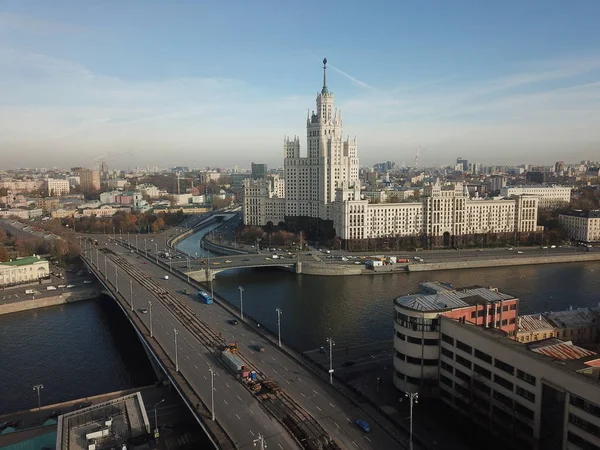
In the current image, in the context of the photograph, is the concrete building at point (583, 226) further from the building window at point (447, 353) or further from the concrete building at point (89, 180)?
the concrete building at point (89, 180)

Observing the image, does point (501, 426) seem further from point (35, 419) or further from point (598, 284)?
point (598, 284)

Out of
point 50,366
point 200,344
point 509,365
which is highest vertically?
point 509,365

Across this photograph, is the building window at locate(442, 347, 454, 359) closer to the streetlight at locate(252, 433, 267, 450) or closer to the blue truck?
the streetlight at locate(252, 433, 267, 450)

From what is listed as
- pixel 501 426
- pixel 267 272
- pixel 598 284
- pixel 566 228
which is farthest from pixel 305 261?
pixel 566 228

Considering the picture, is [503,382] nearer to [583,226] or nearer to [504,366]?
[504,366]

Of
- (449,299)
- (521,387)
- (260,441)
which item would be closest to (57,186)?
(449,299)

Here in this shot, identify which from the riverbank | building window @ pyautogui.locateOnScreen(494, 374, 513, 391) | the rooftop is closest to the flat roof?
the rooftop
